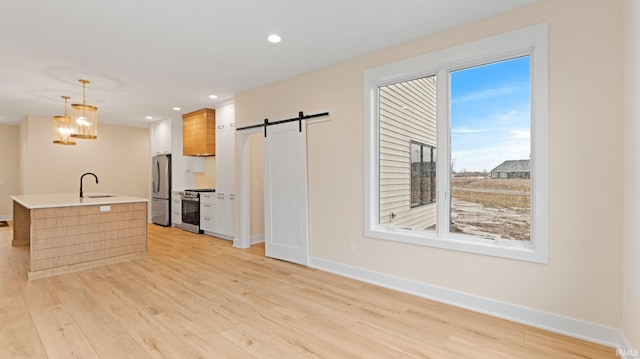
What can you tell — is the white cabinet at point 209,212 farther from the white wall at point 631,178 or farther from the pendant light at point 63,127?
the white wall at point 631,178

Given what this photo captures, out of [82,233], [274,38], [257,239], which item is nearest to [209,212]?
[257,239]

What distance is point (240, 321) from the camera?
8.54 feet

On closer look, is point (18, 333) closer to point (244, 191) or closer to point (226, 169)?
point (244, 191)

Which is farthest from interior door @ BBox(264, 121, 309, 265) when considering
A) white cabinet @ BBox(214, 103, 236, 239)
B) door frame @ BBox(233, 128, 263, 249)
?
white cabinet @ BBox(214, 103, 236, 239)

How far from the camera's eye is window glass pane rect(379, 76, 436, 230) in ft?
10.7

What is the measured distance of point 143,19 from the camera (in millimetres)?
2703

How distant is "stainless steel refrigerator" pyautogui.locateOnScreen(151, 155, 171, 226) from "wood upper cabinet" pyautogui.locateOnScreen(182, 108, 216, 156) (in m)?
0.97

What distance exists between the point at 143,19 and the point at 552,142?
3.58 meters

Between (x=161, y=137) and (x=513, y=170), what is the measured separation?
7515 millimetres

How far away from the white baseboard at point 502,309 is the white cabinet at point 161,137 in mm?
5717

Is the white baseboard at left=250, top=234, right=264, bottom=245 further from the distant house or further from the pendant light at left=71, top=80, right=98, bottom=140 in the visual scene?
the distant house

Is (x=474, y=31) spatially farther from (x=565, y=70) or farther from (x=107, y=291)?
(x=107, y=291)

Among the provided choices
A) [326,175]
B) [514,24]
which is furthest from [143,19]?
[514,24]

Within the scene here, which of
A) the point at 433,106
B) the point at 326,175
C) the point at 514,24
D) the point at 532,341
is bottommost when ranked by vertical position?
the point at 532,341
